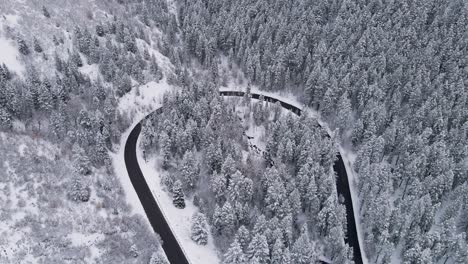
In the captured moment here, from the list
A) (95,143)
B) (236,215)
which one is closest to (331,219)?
(236,215)

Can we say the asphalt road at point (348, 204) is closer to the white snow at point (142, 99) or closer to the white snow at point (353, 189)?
the white snow at point (353, 189)

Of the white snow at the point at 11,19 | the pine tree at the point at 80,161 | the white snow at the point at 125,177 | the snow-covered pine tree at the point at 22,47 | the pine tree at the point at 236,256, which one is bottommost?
the white snow at the point at 125,177

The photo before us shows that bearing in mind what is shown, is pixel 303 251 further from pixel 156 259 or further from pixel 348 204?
pixel 156 259

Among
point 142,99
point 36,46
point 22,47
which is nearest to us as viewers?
point 22,47

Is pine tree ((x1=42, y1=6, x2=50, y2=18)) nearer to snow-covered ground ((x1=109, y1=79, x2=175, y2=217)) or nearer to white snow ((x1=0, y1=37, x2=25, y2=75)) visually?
white snow ((x1=0, y1=37, x2=25, y2=75))

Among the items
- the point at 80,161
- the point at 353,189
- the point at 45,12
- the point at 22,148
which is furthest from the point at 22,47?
the point at 353,189

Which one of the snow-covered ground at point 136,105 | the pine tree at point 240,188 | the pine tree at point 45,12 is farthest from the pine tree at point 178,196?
the pine tree at point 45,12

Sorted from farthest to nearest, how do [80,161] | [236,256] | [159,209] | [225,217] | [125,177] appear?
[125,177] → [80,161] → [159,209] → [225,217] → [236,256]

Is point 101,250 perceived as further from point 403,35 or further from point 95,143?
point 403,35
